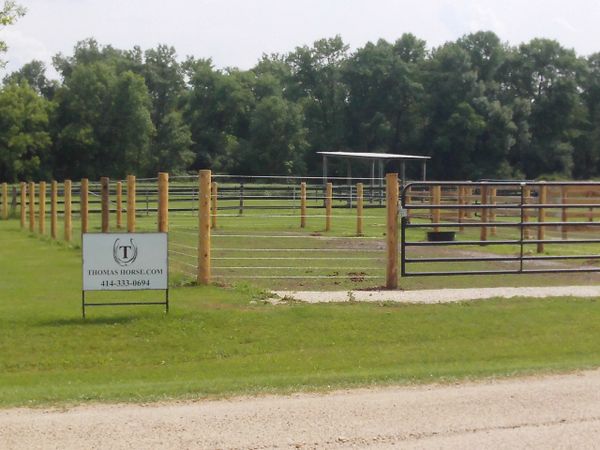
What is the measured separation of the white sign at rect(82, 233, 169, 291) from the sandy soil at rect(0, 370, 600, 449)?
15.1 ft

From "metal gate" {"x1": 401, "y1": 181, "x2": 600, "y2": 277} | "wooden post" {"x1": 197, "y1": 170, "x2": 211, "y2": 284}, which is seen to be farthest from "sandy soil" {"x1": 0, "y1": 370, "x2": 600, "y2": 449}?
"wooden post" {"x1": 197, "y1": 170, "x2": 211, "y2": 284}

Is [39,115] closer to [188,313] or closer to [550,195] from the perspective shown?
[550,195]

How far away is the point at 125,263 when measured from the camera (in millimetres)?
12133

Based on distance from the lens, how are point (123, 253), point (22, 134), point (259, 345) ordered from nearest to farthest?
point (259, 345) → point (123, 253) → point (22, 134)

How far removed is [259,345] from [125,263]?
2329mm

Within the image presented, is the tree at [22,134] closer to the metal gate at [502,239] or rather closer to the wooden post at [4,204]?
the wooden post at [4,204]

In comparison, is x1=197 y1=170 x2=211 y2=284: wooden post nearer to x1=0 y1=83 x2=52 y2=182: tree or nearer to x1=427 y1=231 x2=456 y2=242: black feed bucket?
x1=427 y1=231 x2=456 y2=242: black feed bucket

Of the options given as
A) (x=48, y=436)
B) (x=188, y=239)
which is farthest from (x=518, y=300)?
(x=188, y=239)

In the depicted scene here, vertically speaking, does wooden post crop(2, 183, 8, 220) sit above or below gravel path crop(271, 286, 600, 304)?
above

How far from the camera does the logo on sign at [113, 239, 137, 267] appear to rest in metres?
12.1

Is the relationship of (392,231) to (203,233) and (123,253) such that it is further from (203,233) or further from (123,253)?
(123,253)

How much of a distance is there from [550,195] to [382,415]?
2384 centimetres

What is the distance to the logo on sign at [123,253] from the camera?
12.1 metres

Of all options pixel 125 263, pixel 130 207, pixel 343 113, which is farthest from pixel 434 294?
pixel 343 113
